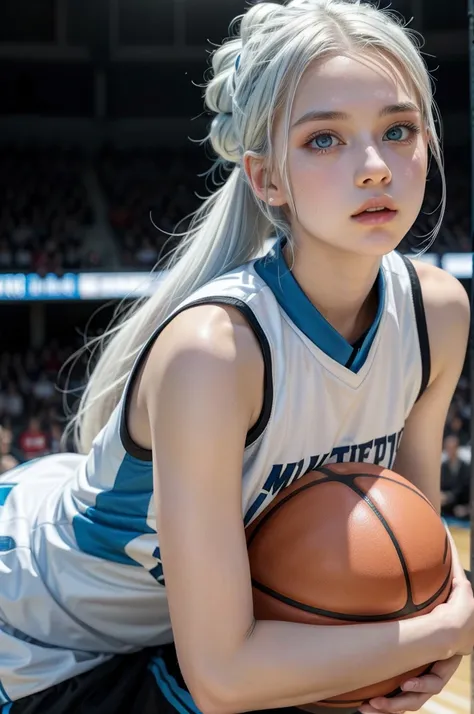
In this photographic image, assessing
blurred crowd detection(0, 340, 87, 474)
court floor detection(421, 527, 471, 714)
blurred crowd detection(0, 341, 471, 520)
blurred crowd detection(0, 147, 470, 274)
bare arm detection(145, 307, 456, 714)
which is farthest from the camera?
blurred crowd detection(0, 147, 470, 274)

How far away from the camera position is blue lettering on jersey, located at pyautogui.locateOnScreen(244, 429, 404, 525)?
4.01 ft

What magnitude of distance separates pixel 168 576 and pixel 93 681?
11.6 inches

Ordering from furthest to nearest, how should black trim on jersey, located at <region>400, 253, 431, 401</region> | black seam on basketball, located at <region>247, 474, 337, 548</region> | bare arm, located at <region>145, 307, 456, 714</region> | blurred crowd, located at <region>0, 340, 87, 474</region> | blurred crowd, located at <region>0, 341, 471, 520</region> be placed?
blurred crowd, located at <region>0, 340, 87, 474</region>, blurred crowd, located at <region>0, 341, 471, 520</region>, black trim on jersey, located at <region>400, 253, 431, 401</region>, black seam on basketball, located at <region>247, 474, 337, 548</region>, bare arm, located at <region>145, 307, 456, 714</region>

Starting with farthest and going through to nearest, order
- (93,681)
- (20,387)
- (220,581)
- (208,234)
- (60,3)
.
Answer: (60,3) < (20,387) < (208,234) < (93,681) < (220,581)

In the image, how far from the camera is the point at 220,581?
107 cm

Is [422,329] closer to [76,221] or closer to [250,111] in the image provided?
[250,111]

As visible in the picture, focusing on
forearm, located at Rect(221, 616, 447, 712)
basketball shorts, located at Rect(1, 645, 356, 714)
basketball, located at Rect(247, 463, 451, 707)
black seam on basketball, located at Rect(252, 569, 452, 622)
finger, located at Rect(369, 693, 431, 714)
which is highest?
basketball, located at Rect(247, 463, 451, 707)

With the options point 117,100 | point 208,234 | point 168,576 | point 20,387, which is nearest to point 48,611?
point 168,576

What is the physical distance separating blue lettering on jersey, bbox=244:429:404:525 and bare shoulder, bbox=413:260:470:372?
17 centimetres

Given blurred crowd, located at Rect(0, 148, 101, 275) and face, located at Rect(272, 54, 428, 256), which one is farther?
blurred crowd, located at Rect(0, 148, 101, 275)

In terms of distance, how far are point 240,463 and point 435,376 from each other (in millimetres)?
500

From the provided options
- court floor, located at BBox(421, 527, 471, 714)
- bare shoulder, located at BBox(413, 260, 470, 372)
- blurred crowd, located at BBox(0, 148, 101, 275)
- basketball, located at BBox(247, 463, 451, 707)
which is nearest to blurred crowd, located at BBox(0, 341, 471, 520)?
blurred crowd, located at BBox(0, 148, 101, 275)

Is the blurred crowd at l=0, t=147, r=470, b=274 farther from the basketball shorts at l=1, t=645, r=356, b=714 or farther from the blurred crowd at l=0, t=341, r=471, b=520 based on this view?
the basketball shorts at l=1, t=645, r=356, b=714

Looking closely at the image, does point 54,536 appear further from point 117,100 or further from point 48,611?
point 117,100
